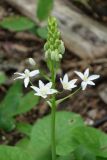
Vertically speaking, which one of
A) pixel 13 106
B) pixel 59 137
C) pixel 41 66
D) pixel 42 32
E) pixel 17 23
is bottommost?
pixel 59 137

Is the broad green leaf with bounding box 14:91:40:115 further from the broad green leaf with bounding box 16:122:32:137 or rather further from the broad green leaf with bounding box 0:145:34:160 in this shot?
the broad green leaf with bounding box 0:145:34:160

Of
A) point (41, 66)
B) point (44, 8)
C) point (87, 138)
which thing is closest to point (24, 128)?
point (87, 138)

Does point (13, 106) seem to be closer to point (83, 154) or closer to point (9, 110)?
point (9, 110)

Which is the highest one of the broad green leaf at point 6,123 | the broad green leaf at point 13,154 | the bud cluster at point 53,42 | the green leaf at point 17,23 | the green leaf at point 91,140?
the green leaf at point 17,23

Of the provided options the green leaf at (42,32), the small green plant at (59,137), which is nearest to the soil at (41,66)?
the green leaf at (42,32)

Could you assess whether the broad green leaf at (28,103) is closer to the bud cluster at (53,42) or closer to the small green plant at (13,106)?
Answer: the small green plant at (13,106)

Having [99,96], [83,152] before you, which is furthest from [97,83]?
[83,152]

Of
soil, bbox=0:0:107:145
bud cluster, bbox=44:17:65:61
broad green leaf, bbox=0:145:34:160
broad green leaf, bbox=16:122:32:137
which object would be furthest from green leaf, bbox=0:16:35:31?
bud cluster, bbox=44:17:65:61
